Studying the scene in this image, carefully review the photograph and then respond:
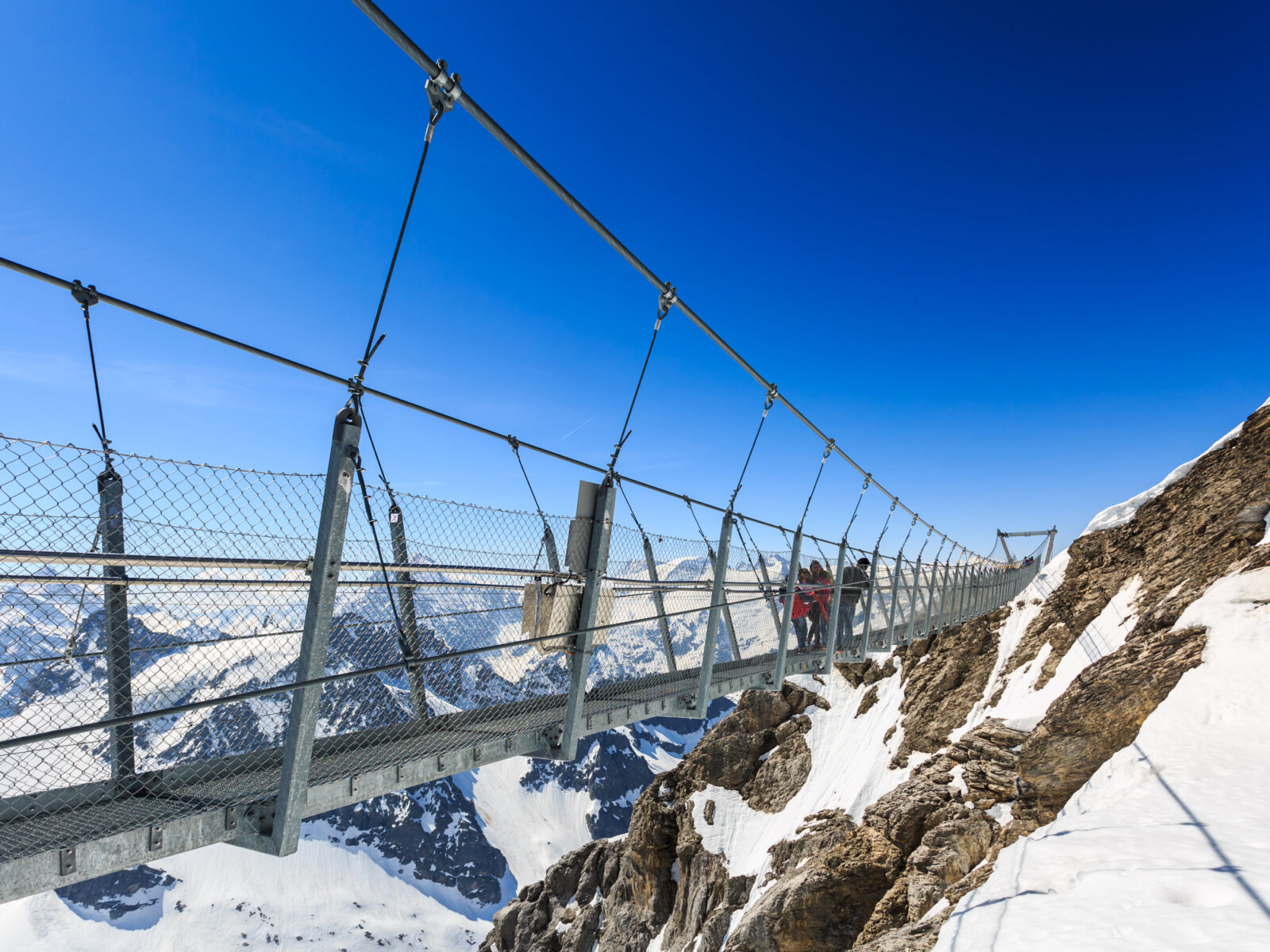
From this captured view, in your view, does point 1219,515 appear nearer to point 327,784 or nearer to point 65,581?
point 327,784

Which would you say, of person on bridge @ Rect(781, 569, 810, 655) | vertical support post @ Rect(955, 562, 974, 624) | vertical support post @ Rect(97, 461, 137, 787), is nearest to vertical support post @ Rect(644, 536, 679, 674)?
person on bridge @ Rect(781, 569, 810, 655)

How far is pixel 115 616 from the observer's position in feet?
8.38

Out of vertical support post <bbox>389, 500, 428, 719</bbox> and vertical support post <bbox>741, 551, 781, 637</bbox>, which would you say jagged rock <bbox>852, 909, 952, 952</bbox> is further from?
vertical support post <bbox>389, 500, 428, 719</bbox>

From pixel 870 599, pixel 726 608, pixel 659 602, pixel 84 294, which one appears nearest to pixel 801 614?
pixel 870 599

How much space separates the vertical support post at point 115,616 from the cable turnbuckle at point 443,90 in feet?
6.88

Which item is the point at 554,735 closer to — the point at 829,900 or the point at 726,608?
the point at 726,608

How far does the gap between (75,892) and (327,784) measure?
191m

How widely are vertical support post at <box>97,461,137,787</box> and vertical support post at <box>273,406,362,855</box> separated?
0.71 metres

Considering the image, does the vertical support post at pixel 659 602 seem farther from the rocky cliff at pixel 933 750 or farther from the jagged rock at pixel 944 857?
the jagged rock at pixel 944 857

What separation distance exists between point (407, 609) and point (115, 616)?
1311mm

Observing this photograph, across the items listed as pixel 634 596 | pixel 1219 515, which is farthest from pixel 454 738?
pixel 1219 515

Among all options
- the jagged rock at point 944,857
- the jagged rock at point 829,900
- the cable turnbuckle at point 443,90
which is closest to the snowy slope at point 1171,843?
the jagged rock at point 944,857

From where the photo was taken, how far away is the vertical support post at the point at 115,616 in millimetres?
2543

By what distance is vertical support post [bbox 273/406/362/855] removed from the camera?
8.00ft
